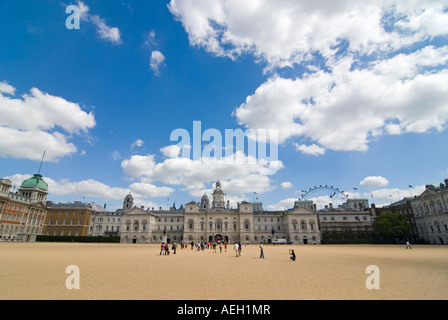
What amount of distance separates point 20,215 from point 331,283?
92.6 meters

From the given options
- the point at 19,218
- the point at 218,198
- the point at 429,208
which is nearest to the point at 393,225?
the point at 429,208

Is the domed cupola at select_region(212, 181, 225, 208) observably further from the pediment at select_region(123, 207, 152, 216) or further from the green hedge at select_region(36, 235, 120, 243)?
the green hedge at select_region(36, 235, 120, 243)

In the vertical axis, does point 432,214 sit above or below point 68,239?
above

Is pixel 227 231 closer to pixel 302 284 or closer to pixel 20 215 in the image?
pixel 20 215

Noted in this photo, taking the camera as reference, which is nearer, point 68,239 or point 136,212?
point 68,239

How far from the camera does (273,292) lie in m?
10.0

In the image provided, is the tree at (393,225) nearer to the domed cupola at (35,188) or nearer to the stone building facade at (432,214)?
the stone building facade at (432,214)

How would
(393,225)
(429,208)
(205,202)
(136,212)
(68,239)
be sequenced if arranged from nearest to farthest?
(393,225)
(429,208)
(68,239)
(136,212)
(205,202)

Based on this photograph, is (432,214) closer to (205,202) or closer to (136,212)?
(205,202)

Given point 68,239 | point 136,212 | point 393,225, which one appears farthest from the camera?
point 136,212

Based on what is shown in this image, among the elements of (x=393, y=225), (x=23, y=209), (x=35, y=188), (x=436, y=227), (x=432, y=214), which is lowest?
(x=436, y=227)

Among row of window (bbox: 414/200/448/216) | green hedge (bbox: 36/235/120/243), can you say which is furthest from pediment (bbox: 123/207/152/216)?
row of window (bbox: 414/200/448/216)
